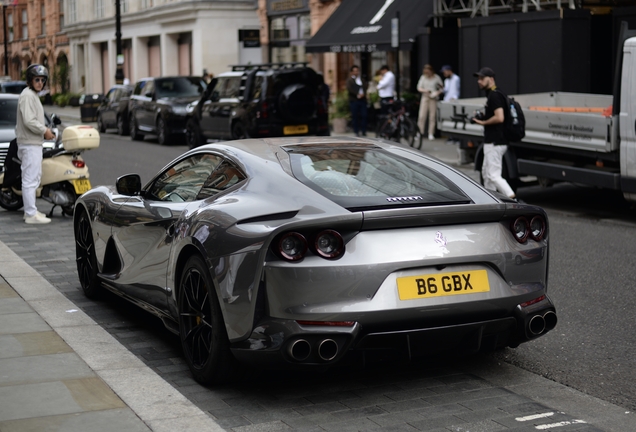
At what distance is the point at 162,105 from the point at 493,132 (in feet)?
53.6

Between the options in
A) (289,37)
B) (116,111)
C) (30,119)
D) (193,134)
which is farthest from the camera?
(289,37)

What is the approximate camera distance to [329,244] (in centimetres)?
495

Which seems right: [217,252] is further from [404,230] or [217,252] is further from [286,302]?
[404,230]

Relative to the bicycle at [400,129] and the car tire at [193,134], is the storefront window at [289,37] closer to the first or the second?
the car tire at [193,134]

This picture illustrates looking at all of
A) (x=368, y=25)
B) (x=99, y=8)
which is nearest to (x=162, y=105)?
(x=368, y=25)

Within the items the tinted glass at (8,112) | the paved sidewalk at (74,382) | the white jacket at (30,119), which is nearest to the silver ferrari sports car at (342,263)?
the paved sidewalk at (74,382)

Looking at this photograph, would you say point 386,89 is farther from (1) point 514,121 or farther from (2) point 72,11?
(2) point 72,11

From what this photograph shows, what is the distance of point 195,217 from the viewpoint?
560cm

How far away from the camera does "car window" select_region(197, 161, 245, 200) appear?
19.0 ft

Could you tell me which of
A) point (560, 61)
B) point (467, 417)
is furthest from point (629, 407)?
point (560, 61)

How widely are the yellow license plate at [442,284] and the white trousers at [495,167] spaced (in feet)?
27.0

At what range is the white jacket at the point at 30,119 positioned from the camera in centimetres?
1182

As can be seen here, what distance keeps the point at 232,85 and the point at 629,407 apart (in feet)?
64.2

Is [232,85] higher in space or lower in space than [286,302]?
higher
